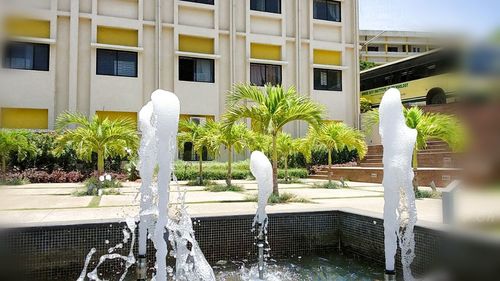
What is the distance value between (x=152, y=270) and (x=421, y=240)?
354cm

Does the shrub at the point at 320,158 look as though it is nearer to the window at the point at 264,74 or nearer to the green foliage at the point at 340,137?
the window at the point at 264,74

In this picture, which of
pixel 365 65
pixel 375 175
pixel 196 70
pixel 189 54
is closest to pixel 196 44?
pixel 189 54

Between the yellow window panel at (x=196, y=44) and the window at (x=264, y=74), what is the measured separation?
2.70m

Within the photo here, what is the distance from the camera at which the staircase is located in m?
15.0

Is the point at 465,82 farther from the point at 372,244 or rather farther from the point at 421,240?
the point at 372,244

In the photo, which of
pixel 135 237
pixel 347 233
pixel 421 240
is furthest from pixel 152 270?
pixel 421 240

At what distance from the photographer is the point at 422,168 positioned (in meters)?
16.4

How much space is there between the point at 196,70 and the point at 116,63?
4.29 metres

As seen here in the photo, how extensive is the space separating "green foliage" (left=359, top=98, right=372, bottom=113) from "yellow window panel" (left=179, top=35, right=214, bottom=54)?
10.5 m

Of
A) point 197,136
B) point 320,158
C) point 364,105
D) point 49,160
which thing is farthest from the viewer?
point 364,105

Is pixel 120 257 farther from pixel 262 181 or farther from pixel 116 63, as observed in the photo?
pixel 116 63

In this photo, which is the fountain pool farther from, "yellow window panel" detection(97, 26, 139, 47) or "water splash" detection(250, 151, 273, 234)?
"yellow window panel" detection(97, 26, 139, 47)

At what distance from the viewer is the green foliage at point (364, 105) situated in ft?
90.2

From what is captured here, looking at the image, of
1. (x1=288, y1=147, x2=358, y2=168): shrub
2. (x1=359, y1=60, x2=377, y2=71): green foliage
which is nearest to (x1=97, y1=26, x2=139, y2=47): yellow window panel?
(x1=288, y1=147, x2=358, y2=168): shrub
